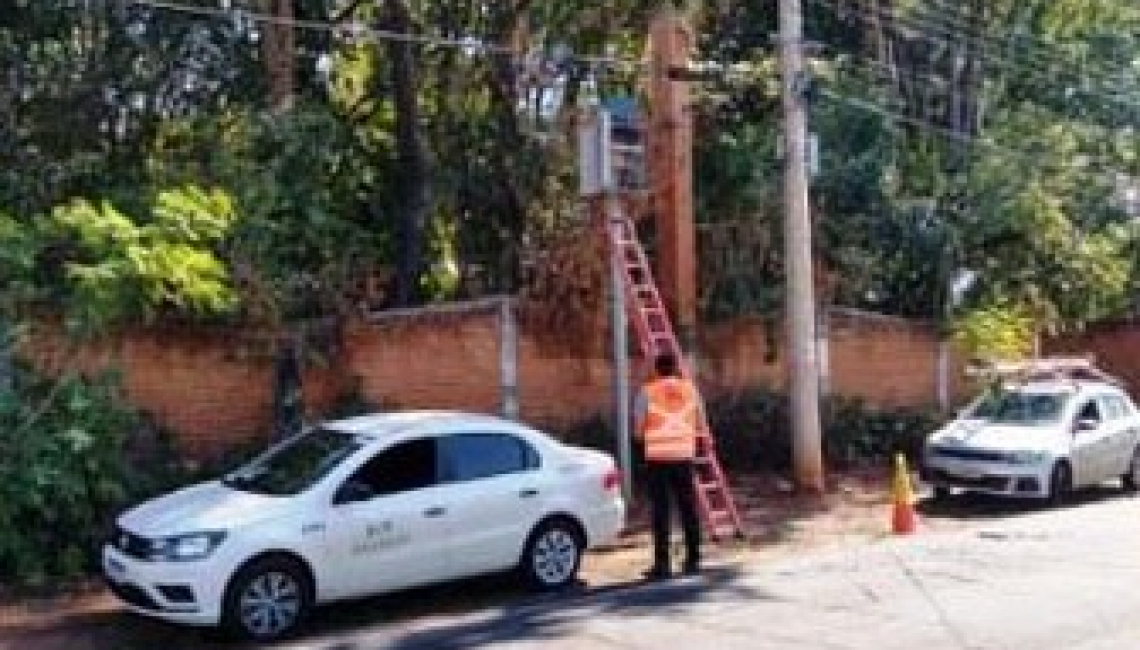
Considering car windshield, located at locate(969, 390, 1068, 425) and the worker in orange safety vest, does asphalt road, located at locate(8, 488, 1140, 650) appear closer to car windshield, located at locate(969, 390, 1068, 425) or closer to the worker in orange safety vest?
the worker in orange safety vest

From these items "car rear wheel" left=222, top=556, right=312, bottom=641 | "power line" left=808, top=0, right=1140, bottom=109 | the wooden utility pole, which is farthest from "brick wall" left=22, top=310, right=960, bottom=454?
"power line" left=808, top=0, right=1140, bottom=109

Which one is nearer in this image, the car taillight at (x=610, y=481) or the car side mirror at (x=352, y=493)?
the car side mirror at (x=352, y=493)

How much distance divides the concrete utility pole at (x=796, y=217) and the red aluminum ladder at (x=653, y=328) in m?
1.46

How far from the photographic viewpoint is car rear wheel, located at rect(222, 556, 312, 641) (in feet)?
41.4

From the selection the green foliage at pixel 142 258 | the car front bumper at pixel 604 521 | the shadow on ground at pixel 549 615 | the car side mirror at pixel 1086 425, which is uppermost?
the green foliage at pixel 142 258

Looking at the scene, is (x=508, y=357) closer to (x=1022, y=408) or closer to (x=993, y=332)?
(x=1022, y=408)

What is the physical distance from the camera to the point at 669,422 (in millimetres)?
15469

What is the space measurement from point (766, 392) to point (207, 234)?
9.38 metres

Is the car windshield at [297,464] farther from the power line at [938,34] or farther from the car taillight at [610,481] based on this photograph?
the power line at [938,34]

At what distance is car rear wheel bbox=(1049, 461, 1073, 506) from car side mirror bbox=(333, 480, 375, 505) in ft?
34.6

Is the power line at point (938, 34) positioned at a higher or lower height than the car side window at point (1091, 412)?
higher

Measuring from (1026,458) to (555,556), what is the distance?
8357 mm

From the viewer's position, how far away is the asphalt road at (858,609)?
11.7 m

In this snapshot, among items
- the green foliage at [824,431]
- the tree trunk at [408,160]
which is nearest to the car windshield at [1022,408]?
the green foliage at [824,431]
